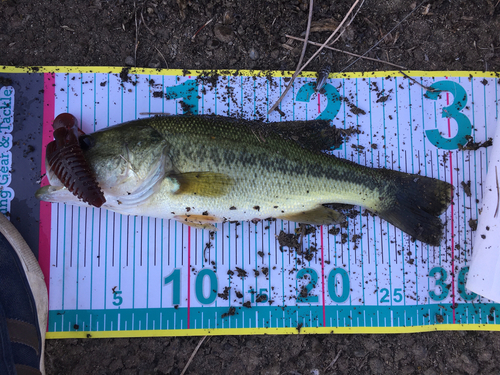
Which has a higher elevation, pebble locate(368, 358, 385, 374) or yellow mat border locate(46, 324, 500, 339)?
yellow mat border locate(46, 324, 500, 339)

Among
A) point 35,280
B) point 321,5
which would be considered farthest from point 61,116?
point 321,5

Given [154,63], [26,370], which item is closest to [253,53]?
[154,63]

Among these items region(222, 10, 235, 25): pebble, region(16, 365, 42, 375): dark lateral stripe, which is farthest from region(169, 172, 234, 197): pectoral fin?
region(16, 365, 42, 375): dark lateral stripe

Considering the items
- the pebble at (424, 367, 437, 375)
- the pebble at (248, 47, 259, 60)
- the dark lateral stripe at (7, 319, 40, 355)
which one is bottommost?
the pebble at (424, 367, 437, 375)

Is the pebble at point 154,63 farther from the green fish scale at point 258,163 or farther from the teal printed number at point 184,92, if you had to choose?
the green fish scale at point 258,163

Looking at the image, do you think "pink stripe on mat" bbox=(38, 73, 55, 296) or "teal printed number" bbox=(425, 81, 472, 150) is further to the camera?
"teal printed number" bbox=(425, 81, 472, 150)

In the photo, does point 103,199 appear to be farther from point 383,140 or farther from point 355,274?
point 383,140

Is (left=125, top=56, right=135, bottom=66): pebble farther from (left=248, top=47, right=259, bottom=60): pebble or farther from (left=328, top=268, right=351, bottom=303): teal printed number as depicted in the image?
(left=328, top=268, right=351, bottom=303): teal printed number

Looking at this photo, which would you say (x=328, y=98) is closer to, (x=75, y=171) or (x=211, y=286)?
(x=211, y=286)
